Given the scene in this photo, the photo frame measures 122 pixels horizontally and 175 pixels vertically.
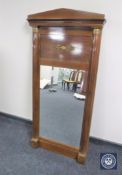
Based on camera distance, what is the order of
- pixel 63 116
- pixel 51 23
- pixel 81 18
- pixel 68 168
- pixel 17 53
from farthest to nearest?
pixel 17 53 < pixel 63 116 < pixel 68 168 < pixel 51 23 < pixel 81 18

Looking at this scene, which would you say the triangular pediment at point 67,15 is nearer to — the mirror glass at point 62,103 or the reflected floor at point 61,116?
the mirror glass at point 62,103

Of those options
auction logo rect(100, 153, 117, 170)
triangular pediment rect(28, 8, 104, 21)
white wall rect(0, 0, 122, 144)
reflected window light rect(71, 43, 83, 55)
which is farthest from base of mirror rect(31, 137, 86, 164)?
triangular pediment rect(28, 8, 104, 21)

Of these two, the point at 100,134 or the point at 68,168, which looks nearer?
the point at 68,168

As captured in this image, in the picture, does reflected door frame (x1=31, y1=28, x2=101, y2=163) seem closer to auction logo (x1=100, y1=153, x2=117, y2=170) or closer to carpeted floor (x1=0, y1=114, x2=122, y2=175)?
carpeted floor (x1=0, y1=114, x2=122, y2=175)

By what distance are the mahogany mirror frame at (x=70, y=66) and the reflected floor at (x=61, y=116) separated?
60mm

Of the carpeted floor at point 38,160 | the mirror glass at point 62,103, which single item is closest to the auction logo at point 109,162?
the carpeted floor at point 38,160

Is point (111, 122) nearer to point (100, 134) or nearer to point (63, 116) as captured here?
point (100, 134)

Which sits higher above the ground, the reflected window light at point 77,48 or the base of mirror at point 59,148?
the reflected window light at point 77,48

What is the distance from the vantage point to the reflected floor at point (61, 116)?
6.29 feet

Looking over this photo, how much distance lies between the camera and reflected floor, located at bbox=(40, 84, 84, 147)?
192 cm

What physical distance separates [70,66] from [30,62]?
0.81 m

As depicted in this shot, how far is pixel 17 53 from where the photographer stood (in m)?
2.41

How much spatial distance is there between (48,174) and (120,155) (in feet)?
2.94

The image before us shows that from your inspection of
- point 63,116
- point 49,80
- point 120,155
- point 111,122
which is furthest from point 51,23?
point 120,155
